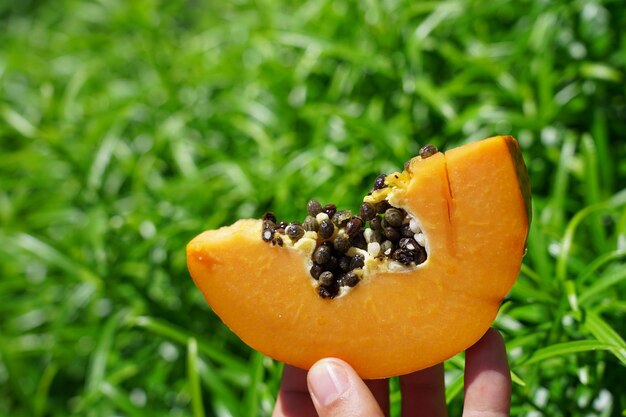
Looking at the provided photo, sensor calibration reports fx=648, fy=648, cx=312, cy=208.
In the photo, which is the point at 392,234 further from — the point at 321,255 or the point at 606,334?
the point at 606,334

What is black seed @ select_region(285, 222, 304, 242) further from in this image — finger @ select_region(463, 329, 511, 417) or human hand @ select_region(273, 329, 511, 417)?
finger @ select_region(463, 329, 511, 417)

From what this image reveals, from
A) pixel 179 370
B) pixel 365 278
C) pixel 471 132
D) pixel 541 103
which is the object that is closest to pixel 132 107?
pixel 179 370

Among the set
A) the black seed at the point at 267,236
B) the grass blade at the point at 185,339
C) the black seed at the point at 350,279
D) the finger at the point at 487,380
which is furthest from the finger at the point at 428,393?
the grass blade at the point at 185,339

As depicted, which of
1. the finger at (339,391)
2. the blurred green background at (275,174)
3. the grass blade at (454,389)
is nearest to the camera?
the finger at (339,391)

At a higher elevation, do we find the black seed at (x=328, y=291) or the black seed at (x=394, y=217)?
the black seed at (x=394, y=217)

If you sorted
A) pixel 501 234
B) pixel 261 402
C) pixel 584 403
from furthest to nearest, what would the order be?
pixel 261 402 → pixel 584 403 → pixel 501 234

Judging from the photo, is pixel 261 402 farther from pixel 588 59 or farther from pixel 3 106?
pixel 3 106

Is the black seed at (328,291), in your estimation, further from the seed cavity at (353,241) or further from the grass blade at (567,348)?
the grass blade at (567,348)

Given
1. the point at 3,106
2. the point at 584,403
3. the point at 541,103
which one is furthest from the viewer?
the point at 3,106
